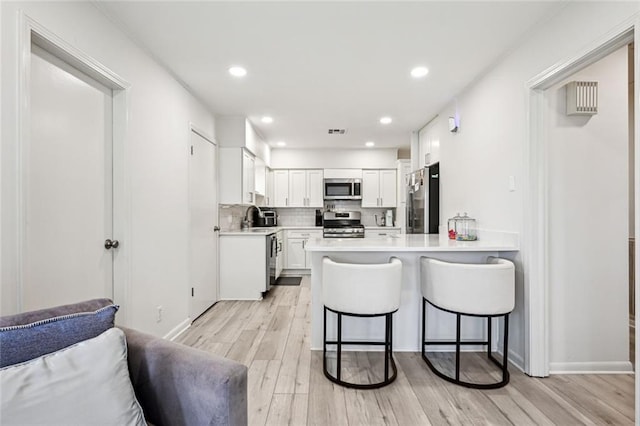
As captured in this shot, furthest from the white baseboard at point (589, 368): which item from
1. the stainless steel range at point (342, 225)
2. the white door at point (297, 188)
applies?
the white door at point (297, 188)

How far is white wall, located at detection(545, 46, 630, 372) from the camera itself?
2.12m

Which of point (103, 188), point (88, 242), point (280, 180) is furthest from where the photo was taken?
point (280, 180)

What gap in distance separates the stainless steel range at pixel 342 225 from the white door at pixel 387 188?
1.90 ft

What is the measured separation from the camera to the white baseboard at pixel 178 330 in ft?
8.87

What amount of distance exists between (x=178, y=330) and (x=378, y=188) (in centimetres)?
427

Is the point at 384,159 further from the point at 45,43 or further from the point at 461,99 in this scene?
the point at 45,43

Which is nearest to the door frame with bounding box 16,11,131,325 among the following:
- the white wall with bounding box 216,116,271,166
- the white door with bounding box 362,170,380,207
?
the white wall with bounding box 216,116,271,166

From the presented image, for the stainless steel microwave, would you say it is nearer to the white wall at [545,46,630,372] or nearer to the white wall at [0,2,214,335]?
the white wall at [0,2,214,335]

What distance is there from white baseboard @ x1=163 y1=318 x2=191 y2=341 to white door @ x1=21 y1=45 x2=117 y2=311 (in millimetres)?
812

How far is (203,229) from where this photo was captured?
3465 mm

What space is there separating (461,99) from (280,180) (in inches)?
142

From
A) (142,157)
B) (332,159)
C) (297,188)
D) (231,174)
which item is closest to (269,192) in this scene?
(297,188)

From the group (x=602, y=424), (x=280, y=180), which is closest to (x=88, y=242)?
(x=602, y=424)

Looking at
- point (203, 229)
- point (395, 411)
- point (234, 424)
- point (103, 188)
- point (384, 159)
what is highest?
point (384, 159)
